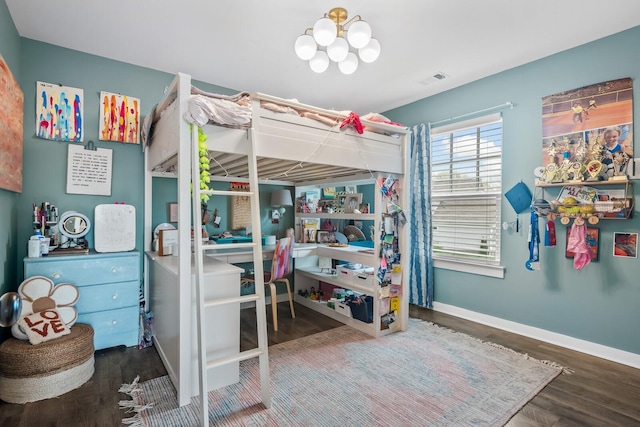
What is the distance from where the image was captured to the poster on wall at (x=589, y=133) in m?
2.51

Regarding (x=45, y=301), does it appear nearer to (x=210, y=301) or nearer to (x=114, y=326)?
(x=114, y=326)

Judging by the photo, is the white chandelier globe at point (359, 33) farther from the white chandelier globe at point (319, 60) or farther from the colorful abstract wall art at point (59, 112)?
the colorful abstract wall art at point (59, 112)

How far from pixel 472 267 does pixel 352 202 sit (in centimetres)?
150

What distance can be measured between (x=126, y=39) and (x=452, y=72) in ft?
9.96

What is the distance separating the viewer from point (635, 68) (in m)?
2.49

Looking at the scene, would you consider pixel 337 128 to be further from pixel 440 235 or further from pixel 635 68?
pixel 635 68

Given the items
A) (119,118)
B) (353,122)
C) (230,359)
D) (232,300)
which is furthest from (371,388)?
(119,118)

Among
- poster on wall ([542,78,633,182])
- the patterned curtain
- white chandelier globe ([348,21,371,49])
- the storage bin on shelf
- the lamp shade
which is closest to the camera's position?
white chandelier globe ([348,21,371,49])

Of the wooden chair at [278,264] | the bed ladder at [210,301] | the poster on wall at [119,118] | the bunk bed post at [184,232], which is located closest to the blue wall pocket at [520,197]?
the wooden chair at [278,264]

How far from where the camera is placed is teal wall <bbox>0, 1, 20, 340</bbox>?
7.30 ft

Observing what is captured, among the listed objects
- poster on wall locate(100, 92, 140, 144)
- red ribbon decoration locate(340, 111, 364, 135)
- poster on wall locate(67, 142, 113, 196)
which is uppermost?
poster on wall locate(100, 92, 140, 144)

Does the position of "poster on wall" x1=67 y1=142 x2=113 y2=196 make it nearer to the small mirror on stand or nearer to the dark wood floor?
the small mirror on stand

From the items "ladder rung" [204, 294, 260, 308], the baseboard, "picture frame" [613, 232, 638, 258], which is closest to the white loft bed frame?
"ladder rung" [204, 294, 260, 308]

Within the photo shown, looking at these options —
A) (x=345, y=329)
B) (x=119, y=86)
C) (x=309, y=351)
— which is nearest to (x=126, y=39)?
(x=119, y=86)
